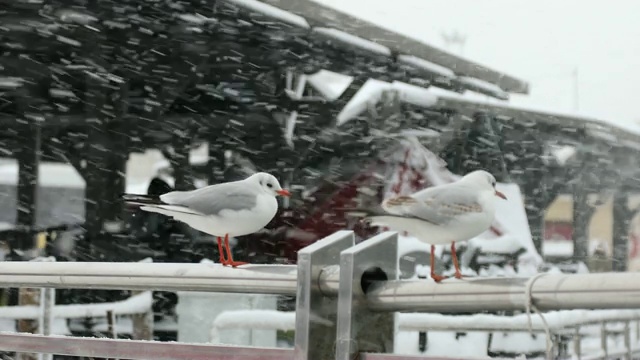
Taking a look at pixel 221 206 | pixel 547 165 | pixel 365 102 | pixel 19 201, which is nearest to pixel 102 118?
pixel 19 201

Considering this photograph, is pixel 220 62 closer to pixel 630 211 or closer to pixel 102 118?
pixel 102 118

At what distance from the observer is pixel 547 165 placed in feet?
24.9

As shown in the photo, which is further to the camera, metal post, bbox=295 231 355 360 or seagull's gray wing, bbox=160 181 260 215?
seagull's gray wing, bbox=160 181 260 215

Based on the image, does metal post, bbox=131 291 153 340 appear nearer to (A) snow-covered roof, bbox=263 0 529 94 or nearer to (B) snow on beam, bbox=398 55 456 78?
(A) snow-covered roof, bbox=263 0 529 94

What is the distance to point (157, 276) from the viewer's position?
0.90m

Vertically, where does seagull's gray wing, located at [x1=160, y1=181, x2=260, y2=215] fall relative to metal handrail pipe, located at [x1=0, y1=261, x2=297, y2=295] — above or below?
above

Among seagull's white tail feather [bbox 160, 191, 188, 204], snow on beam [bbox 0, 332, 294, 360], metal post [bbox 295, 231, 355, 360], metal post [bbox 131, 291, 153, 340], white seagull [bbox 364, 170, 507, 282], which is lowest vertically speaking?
snow on beam [bbox 0, 332, 294, 360]

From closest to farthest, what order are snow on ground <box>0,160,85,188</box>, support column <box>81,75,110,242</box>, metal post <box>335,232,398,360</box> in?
metal post <box>335,232,398,360</box> → support column <box>81,75,110,242</box> → snow on ground <box>0,160,85,188</box>

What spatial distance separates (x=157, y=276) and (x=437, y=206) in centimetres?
28

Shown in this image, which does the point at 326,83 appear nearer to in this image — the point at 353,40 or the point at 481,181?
the point at 353,40

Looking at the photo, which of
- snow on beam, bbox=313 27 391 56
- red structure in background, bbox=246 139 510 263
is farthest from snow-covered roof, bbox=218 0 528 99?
red structure in background, bbox=246 139 510 263

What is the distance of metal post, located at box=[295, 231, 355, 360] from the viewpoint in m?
0.76

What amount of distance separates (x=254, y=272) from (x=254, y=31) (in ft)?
12.5

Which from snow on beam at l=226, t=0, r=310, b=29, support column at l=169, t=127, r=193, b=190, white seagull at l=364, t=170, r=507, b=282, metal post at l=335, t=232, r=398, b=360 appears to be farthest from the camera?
support column at l=169, t=127, r=193, b=190
